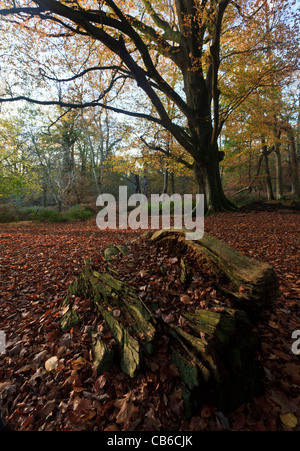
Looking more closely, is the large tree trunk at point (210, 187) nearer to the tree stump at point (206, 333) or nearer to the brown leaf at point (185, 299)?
the tree stump at point (206, 333)

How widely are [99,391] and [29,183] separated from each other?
15002mm

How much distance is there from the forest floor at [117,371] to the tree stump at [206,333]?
0.29 ft

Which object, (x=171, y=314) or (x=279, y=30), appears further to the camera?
(x=279, y=30)

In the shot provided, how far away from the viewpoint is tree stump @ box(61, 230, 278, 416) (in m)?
1.68

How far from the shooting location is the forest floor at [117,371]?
1.55 metres

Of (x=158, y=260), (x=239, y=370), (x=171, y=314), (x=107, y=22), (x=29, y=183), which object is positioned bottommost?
(x=239, y=370)

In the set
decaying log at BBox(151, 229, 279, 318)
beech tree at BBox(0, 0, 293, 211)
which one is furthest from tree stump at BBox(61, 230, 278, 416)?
beech tree at BBox(0, 0, 293, 211)

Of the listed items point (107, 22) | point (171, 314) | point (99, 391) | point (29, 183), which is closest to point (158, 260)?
point (171, 314)

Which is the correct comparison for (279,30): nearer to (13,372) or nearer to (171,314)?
(171,314)

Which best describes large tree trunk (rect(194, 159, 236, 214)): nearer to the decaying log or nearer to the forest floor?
the forest floor

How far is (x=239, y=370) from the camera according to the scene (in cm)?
176

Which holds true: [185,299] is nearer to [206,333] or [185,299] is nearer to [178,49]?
[206,333]
